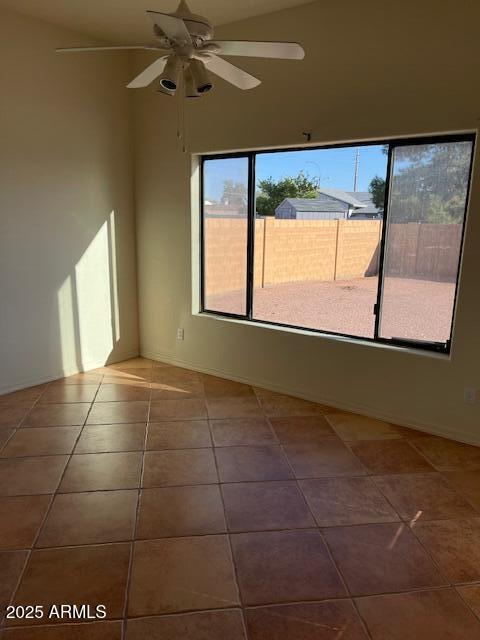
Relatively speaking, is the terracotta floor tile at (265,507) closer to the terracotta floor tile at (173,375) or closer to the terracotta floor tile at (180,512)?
the terracotta floor tile at (180,512)

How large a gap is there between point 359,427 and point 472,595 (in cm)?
156

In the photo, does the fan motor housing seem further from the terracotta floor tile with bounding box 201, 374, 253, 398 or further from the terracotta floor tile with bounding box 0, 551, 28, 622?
the terracotta floor tile with bounding box 201, 374, 253, 398

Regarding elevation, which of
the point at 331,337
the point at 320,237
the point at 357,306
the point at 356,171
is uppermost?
the point at 356,171

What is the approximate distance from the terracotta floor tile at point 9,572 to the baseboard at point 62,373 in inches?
84.4

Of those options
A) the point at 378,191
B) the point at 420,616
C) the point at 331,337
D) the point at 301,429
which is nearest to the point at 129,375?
the point at 301,429

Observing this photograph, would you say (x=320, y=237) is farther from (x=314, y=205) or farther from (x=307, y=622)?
(x=307, y=622)

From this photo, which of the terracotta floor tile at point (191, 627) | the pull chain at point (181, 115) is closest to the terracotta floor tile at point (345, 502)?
the terracotta floor tile at point (191, 627)

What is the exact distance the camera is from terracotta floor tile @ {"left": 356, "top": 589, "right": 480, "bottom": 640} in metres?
1.74

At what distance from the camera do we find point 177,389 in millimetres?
4141

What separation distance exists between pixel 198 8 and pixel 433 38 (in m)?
1.73

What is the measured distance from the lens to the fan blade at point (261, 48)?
2.08 m

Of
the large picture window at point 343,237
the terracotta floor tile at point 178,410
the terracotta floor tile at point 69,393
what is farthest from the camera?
the terracotta floor tile at point 69,393

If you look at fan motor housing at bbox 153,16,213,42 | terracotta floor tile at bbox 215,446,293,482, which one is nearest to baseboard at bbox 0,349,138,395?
terracotta floor tile at bbox 215,446,293,482

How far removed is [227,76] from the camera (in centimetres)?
252
